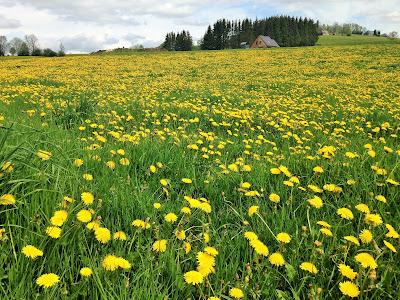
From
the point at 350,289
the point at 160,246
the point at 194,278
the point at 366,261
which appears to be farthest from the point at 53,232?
the point at 366,261

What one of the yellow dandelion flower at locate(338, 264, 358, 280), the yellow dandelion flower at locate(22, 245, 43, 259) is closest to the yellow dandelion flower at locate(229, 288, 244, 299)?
the yellow dandelion flower at locate(338, 264, 358, 280)

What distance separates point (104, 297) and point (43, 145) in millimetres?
2045

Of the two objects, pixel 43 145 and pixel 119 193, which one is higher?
pixel 43 145

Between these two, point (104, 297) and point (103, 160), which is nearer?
point (104, 297)

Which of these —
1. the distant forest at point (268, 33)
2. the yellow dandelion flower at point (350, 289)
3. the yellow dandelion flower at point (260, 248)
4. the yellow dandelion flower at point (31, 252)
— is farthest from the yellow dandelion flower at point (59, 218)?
the distant forest at point (268, 33)

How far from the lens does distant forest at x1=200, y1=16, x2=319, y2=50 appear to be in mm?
72125

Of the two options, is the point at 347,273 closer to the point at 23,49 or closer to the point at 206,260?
the point at 206,260

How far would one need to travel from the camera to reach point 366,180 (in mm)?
2387

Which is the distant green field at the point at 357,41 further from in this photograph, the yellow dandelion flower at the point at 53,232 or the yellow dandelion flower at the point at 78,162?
the yellow dandelion flower at the point at 53,232

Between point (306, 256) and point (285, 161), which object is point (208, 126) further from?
point (306, 256)

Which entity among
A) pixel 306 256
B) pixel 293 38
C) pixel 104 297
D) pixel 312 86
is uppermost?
pixel 293 38

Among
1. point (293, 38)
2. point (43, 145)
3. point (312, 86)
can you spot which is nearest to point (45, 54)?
point (312, 86)

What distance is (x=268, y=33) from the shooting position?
81.9m

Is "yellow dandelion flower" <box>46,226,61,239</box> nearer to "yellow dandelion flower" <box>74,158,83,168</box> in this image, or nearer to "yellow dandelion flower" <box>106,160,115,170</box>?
"yellow dandelion flower" <box>74,158,83,168</box>
